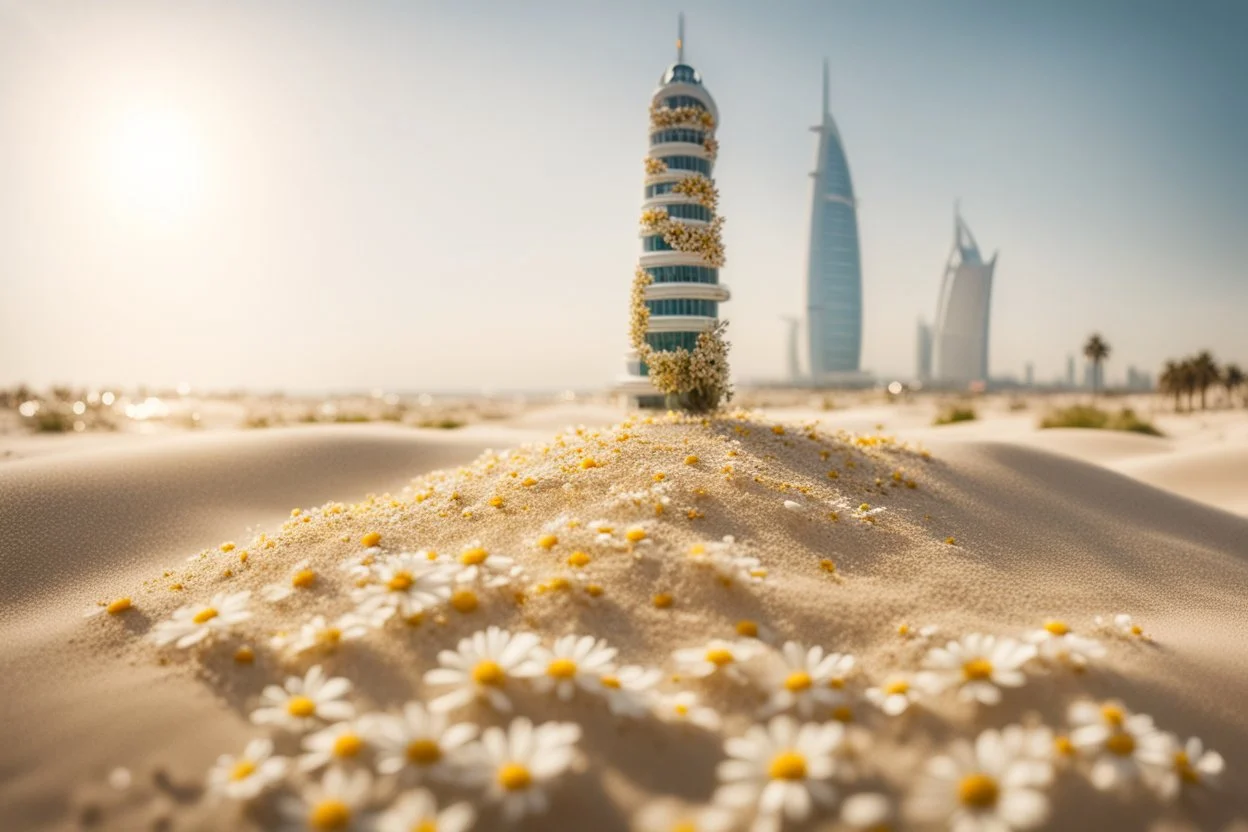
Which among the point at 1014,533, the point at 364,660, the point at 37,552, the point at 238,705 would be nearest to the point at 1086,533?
the point at 1014,533

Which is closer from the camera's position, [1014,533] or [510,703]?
[510,703]

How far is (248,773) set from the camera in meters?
2.38

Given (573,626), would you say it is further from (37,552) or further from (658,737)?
(37,552)

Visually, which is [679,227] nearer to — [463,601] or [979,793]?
[463,601]

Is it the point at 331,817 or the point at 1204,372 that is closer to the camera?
the point at 331,817

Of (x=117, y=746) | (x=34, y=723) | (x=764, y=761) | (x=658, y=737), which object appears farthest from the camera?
(x=34, y=723)

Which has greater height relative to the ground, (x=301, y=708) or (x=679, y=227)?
(x=679, y=227)

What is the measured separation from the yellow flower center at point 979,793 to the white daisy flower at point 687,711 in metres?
0.86

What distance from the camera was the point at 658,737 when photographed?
8.50 feet

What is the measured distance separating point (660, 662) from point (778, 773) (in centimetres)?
94

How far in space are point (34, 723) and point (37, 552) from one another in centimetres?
349

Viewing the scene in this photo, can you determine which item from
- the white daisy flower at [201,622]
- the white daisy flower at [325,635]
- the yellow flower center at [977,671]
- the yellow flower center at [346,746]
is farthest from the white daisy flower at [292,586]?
the yellow flower center at [977,671]

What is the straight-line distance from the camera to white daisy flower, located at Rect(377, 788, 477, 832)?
2055mm

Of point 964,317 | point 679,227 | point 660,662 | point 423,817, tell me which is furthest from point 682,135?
point 964,317
